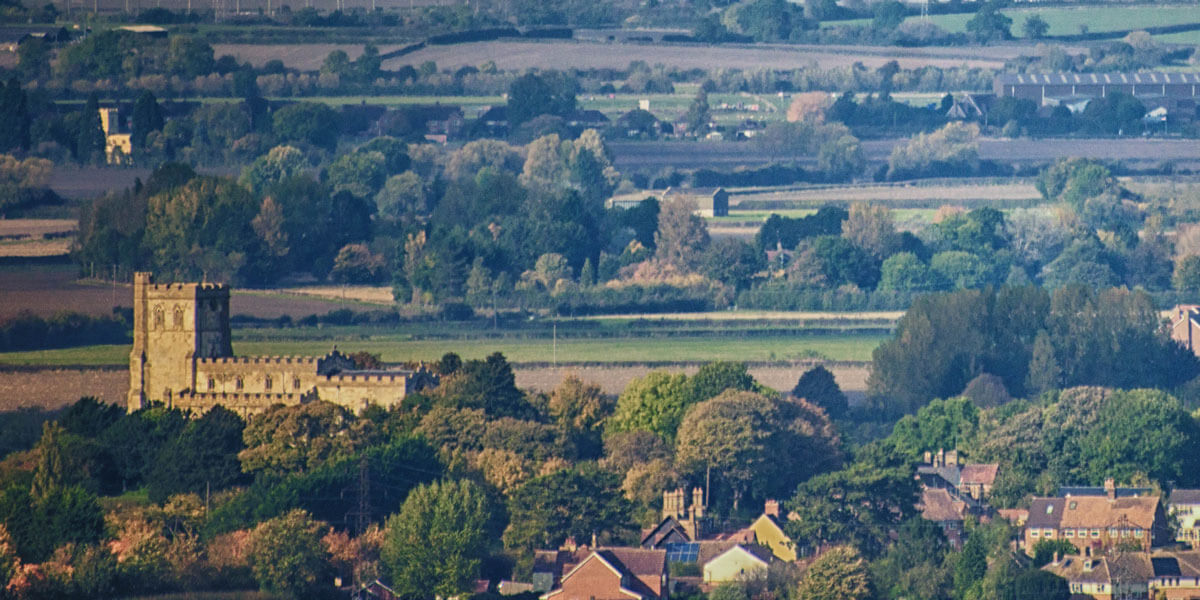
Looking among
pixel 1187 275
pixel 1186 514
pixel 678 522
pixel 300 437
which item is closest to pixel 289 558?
pixel 300 437

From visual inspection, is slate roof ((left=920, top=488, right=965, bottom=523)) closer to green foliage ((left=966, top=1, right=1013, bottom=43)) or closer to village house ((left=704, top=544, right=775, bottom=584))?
village house ((left=704, top=544, right=775, bottom=584))

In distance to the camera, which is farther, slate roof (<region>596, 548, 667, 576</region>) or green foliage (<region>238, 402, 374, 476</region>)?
green foliage (<region>238, 402, 374, 476</region>)

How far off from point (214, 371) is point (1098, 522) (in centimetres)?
1876

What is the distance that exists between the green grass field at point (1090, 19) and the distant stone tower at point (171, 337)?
11792 centimetres

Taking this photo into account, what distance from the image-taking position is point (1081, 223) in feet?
416

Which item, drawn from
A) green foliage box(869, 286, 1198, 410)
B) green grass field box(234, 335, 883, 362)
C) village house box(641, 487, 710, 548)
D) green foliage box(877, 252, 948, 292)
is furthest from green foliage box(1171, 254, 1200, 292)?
village house box(641, 487, 710, 548)

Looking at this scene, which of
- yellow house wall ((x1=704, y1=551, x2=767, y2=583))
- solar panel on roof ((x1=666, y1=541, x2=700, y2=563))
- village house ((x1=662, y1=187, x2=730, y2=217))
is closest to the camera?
yellow house wall ((x1=704, y1=551, x2=767, y2=583))

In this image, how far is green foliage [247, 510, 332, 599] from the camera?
60.8m

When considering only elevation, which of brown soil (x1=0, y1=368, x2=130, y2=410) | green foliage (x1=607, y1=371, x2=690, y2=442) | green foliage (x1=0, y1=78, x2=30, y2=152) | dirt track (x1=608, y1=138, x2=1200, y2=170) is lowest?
dirt track (x1=608, y1=138, x2=1200, y2=170)

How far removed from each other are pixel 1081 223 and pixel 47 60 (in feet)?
141

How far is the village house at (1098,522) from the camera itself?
220 feet

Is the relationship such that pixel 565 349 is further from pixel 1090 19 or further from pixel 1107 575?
pixel 1090 19

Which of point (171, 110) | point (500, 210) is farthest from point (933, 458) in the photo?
point (171, 110)

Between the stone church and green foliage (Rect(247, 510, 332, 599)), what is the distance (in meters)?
11.1
